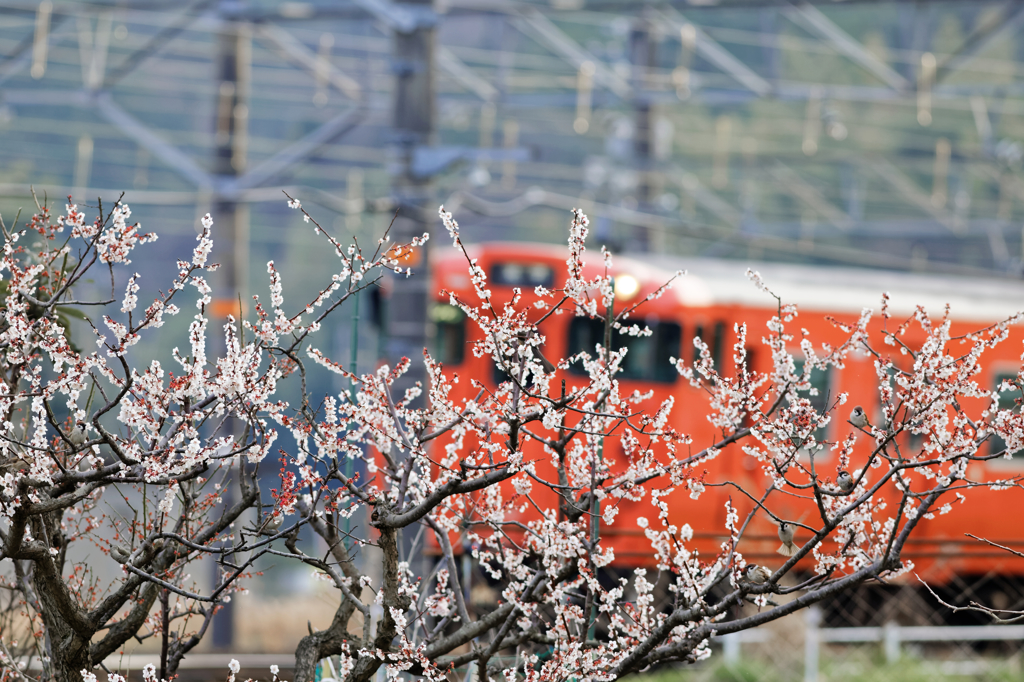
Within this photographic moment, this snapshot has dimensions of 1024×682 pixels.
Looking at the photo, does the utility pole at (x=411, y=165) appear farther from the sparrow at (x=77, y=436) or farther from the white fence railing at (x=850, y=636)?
the white fence railing at (x=850, y=636)

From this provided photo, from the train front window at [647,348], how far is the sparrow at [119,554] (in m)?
6.51

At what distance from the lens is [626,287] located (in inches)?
381

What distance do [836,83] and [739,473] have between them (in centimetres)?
2762

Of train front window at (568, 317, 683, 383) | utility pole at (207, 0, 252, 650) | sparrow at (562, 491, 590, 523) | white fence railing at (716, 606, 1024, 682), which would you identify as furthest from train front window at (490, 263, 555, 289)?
sparrow at (562, 491, 590, 523)

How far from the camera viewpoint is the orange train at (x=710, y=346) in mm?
9828

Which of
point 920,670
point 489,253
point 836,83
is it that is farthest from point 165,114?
point 920,670

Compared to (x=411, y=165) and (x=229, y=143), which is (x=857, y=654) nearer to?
(x=411, y=165)

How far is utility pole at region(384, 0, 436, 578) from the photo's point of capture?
22.4 feet

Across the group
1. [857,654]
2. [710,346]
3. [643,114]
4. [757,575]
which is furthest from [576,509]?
[643,114]

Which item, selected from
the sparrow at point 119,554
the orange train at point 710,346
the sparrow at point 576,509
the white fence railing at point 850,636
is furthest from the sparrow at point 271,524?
the orange train at point 710,346

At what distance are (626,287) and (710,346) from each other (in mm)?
1070

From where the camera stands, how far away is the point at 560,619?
3652 mm

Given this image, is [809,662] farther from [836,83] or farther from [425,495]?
[836,83]

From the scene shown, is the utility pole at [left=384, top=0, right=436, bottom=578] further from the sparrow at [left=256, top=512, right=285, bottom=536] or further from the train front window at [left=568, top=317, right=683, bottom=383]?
the sparrow at [left=256, top=512, right=285, bottom=536]
